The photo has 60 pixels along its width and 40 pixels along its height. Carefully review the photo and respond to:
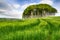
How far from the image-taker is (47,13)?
7598 millimetres

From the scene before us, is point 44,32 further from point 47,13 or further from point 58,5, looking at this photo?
point 47,13

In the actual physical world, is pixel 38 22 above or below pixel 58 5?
below

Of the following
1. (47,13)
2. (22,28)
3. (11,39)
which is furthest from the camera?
(47,13)

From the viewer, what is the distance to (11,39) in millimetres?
4270

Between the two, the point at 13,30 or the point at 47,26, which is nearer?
the point at 13,30

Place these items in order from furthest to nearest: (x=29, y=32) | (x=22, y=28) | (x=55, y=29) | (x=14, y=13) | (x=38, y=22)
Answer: (x=14, y=13) → (x=38, y=22) → (x=55, y=29) → (x=22, y=28) → (x=29, y=32)

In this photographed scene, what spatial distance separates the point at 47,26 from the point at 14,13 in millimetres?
1612

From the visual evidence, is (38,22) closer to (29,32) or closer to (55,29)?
(55,29)

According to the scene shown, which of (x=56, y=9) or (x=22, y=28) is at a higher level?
(x=56, y=9)

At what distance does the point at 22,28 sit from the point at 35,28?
0.41 meters

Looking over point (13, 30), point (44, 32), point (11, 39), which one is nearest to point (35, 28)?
point (44, 32)

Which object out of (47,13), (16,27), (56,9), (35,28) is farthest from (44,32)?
(47,13)

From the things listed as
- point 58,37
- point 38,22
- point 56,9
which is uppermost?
point 56,9

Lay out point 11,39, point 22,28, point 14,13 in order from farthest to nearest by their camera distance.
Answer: point 14,13 < point 22,28 < point 11,39
